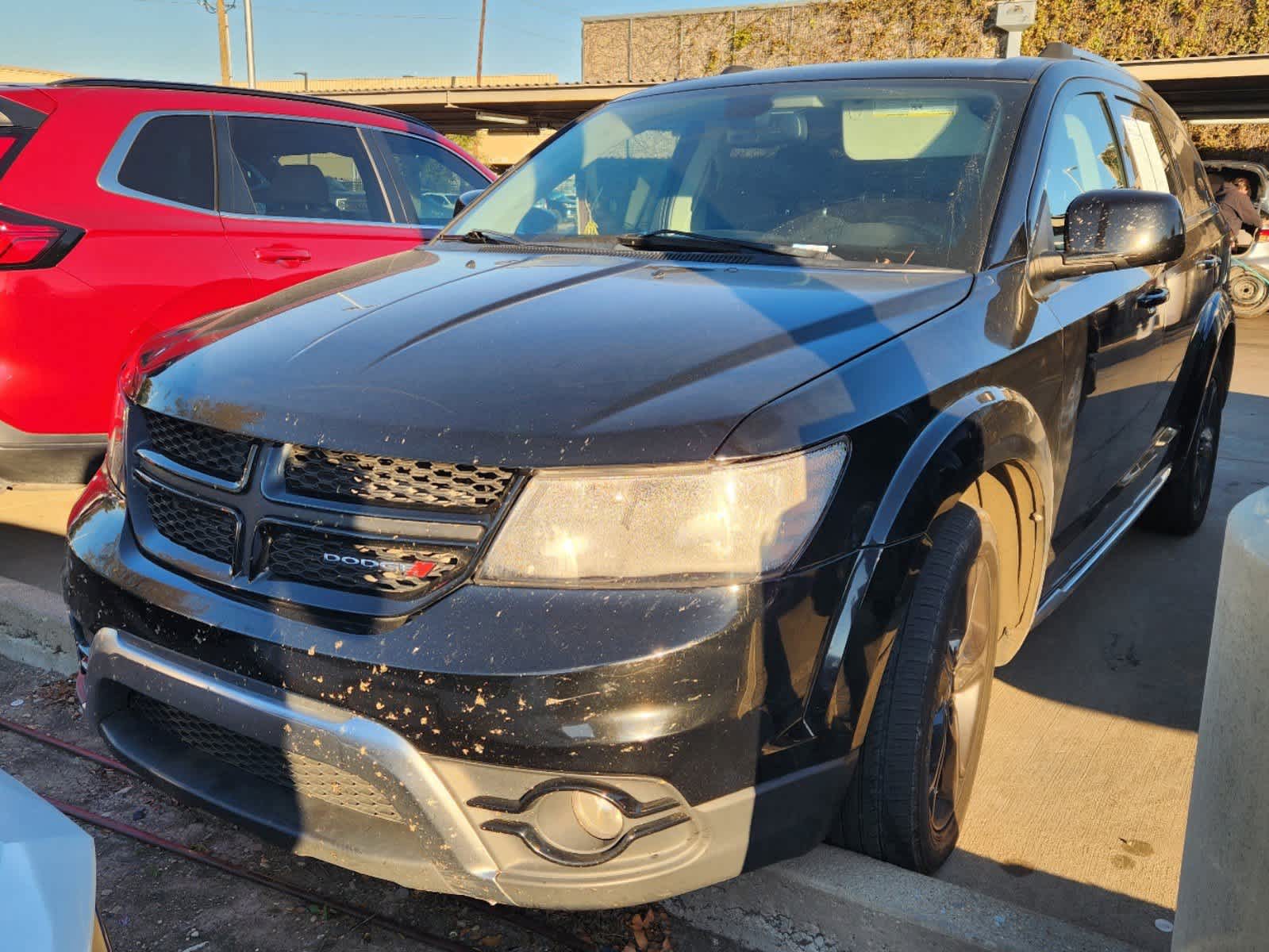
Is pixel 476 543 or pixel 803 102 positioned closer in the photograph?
pixel 476 543

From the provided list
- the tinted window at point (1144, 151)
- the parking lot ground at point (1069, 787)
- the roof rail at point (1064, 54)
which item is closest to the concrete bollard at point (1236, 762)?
the parking lot ground at point (1069, 787)

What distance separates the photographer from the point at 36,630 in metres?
3.46

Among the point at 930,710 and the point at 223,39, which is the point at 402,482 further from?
the point at 223,39

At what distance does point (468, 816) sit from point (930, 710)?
2.82 ft

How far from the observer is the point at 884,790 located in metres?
2.10

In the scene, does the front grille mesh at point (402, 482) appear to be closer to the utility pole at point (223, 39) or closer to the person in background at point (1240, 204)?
the person in background at point (1240, 204)

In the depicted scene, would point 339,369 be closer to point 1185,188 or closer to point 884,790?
point 884,790

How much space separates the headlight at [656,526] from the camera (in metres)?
1.75

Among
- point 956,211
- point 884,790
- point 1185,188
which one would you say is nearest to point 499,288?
point 956,211

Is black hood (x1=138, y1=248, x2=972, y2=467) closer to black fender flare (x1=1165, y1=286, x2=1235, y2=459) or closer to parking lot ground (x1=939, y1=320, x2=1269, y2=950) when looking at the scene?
parking lot ground (x1=939, y1=320, x2=1269, y2=950)

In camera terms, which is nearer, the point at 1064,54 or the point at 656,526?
the point at 656,526

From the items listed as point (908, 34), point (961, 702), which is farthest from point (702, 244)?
point (908, 34)

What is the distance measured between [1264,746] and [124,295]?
3.84m

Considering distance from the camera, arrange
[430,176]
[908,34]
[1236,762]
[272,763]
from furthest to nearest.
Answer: [908,34] → [430,176] → [272,763] → [1236,762]
